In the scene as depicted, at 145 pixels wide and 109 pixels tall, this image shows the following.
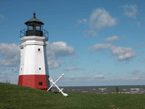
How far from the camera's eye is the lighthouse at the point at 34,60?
27.1 metres

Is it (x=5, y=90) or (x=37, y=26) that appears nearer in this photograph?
(x=5, y=90)

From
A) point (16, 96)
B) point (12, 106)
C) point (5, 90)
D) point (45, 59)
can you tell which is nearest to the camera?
point (12, 106)

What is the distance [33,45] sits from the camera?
2792 cm

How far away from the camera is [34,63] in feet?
90.6

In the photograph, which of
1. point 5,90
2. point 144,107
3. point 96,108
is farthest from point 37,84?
point 144,107

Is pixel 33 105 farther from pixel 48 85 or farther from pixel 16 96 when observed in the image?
pixel 48 85

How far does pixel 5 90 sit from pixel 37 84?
819 centimetres

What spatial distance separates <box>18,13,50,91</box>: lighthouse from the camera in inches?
1068


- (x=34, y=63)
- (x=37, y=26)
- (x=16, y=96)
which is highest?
(x=37, y=26)

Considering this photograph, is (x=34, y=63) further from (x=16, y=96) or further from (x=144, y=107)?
Result: (x=144, y=107)

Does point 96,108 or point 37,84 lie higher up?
point 37,84

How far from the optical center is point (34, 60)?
90.9 feet

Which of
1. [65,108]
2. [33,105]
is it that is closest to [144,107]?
[65,108]

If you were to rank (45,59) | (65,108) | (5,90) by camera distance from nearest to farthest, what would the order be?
(65,108) < (5,90) < (45,59)
